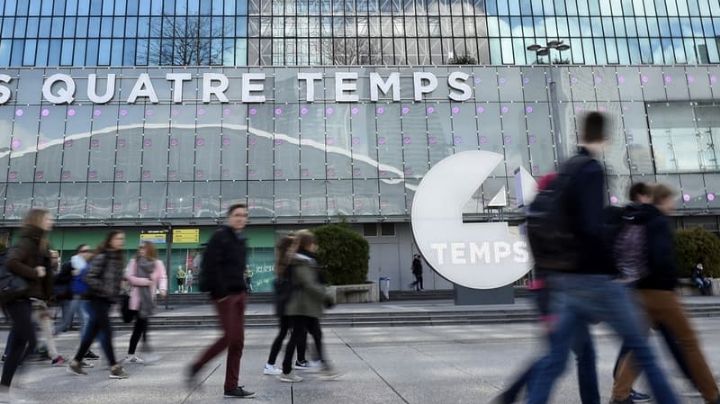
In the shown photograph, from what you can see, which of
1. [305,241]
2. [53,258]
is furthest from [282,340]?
[53,258]

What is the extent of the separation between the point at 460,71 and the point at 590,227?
30861 mm

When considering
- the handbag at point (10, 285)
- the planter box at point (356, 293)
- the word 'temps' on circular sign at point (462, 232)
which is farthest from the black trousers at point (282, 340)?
the planter box at point (356, 293)

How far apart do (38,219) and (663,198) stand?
18.4 feet

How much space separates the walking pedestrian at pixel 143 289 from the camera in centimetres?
759

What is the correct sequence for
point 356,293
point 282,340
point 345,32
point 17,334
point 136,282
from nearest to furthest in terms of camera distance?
point 17,334 < point 282,340 < point 136,282 < point 356,293 < point 345,32

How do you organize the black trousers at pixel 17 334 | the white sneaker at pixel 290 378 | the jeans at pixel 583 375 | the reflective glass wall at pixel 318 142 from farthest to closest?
the reflective glass wall at pixel 318 142, the white sneaker at pixel 290 378, the black trousers at pixel 17 334, the jeans at pixel 583 375

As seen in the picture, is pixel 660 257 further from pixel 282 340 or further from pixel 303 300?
pixel 282 340

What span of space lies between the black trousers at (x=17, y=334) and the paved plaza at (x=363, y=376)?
46 cm

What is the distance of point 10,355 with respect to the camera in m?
4.69

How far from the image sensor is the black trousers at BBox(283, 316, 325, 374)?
19.4ft

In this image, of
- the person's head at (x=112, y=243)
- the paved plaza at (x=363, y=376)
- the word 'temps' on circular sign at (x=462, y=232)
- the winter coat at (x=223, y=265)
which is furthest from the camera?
the word 'temps' on circular sign at (x=462, y=232)

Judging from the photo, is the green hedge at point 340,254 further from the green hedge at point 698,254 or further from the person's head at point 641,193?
the person's head at point 641,193

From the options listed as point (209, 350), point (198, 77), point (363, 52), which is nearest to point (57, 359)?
point (209, 350)

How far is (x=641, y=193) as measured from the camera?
4.28m
